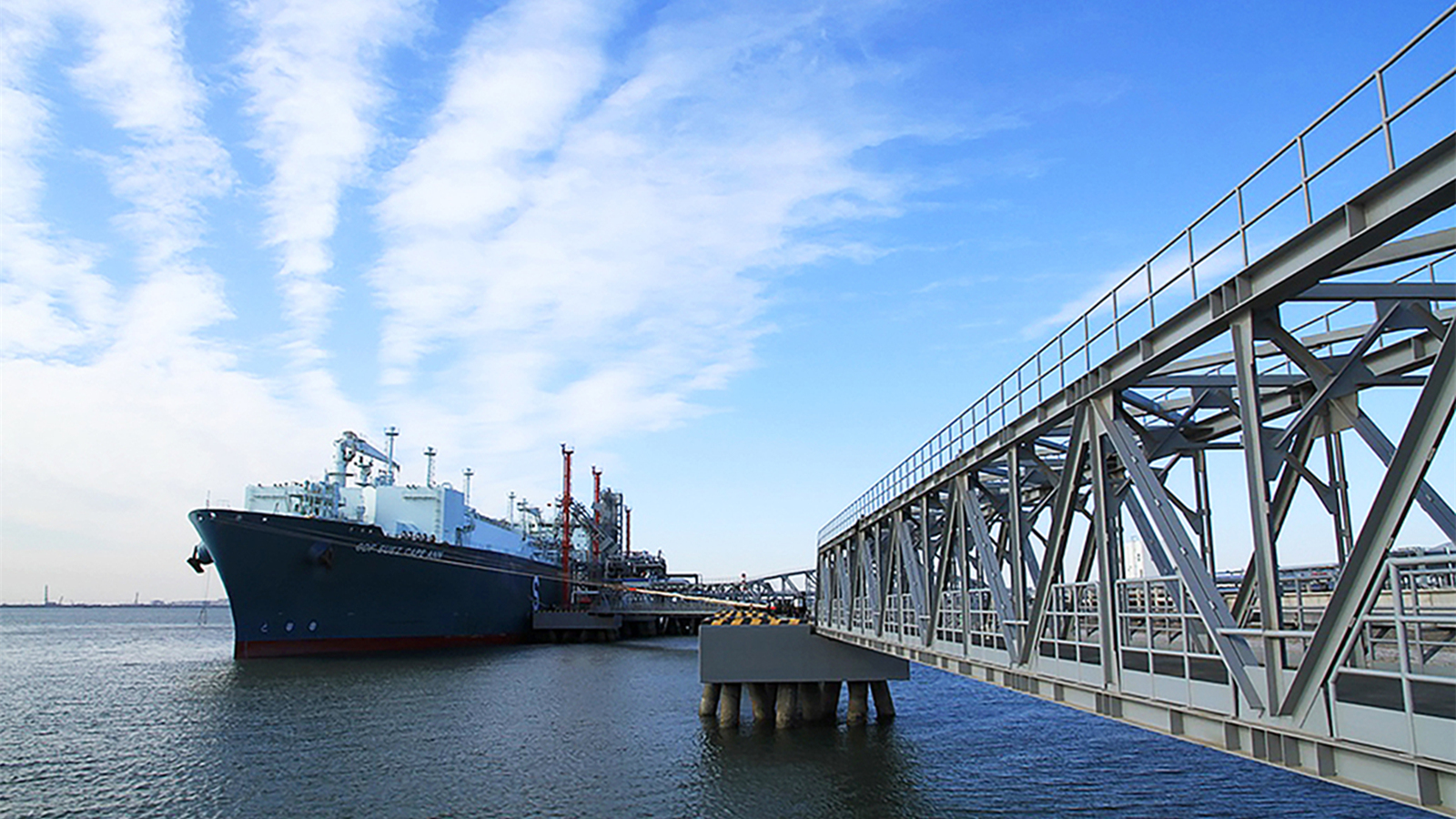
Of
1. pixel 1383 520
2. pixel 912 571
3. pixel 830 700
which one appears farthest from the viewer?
pixel 830 700

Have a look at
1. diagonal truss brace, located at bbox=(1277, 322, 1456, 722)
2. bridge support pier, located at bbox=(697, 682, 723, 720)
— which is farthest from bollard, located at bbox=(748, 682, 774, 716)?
diagonal truss brace, located at bbox=(1277, 322, 1456, 722)

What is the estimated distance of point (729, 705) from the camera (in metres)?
35.0

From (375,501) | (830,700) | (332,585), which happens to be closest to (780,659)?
(830,700)

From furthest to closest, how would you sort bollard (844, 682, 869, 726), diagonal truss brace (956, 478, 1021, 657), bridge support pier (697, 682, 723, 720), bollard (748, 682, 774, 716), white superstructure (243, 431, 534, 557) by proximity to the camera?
white superstructure (243, 431, 534, 557) < bridge support pier (697, 682, 723, 720) < bollard (844, 682, 869, 726) < bollard (748, 682, 774, 716) < diagonal truss brace (956, 478, 1021, 657)

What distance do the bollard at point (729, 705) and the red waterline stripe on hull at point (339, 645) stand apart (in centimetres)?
3551

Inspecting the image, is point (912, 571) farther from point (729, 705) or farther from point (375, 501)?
point (375, 501)

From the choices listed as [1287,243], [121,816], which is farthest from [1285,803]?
[121,816]

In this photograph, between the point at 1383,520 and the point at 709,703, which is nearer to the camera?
the point at 1383,520

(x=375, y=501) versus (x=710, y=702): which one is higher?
(x=375, y=501)

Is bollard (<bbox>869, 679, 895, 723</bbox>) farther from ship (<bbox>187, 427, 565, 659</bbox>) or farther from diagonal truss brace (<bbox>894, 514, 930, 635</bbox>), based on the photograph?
ship (<bbox>187, 427, 565, 659</bbox>)

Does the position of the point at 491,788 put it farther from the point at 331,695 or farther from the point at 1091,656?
the point at 331,695

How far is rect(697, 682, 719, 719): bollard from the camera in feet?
121

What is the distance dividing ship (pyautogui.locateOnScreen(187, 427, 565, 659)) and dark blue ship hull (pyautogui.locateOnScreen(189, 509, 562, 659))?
0.22ft

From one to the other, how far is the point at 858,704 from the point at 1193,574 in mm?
26176
